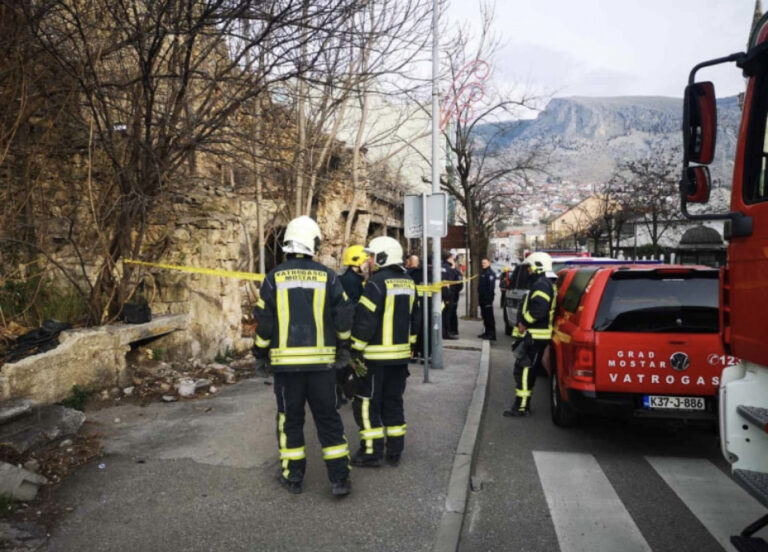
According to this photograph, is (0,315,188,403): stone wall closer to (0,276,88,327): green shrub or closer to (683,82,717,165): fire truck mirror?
(0,276,88,327): green shrub

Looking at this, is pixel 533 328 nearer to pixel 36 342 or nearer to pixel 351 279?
pixel 351 279

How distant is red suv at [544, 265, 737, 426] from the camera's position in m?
5.08

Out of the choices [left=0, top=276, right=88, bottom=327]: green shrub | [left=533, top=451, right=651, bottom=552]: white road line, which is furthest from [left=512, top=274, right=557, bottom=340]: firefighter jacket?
[left=0, top=276, right=88, bottom=327]: green shrub

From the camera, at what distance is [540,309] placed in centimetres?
646

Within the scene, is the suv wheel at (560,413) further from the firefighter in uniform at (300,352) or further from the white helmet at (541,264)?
the firefighter in uniform at (300,352)

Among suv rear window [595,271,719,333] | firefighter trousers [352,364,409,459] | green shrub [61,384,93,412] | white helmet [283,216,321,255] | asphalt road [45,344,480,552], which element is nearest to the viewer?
asphalt road [45,344,480,552]

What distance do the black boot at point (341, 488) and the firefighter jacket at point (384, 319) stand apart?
1.06 metres

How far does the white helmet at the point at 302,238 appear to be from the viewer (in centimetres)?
429

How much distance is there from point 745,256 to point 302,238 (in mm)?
2870

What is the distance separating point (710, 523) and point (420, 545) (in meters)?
2.10

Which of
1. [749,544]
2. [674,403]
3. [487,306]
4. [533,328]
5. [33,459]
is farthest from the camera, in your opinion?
[487,306]

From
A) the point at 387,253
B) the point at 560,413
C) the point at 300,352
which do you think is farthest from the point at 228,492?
the point at 560,413

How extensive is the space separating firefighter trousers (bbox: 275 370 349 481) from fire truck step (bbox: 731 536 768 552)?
97.1 inches

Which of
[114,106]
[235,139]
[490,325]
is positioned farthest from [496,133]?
[114,106]
